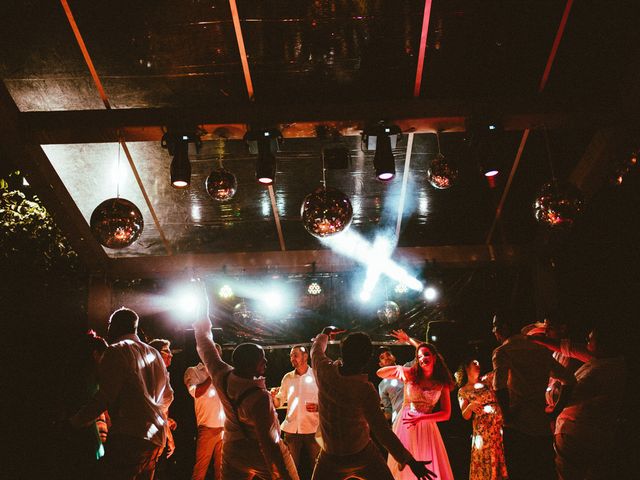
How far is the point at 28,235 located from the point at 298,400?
4059 millimetres

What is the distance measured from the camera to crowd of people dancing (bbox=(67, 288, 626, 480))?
2998 millimetres

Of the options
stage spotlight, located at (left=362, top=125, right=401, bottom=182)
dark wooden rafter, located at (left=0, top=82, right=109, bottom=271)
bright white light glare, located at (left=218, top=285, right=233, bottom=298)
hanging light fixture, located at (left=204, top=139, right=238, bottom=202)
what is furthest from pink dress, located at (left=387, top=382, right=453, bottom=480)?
dark wooden rafter, located at (left=0, top=82, right=109, bottom=271)

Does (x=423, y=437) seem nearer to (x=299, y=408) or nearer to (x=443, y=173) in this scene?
(x=299, y=408)

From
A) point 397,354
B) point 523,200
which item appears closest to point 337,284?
point 397,354

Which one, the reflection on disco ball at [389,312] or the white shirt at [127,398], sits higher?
the reflection on disco ball at [389,312]

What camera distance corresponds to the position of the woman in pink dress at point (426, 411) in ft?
14.3

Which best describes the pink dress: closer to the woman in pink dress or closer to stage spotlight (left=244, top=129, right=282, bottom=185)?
the woman in pink dress

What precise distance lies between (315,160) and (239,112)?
1.33 meters

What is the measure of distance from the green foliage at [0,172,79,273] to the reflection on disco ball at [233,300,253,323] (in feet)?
7.58

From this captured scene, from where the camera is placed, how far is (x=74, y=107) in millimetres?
4711

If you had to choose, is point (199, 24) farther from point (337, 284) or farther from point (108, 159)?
point (337, 284)

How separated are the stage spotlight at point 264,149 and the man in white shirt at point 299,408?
106 inches

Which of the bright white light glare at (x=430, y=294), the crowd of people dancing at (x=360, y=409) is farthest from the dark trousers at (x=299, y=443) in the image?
the bright white light glare at (x=430, y=294)

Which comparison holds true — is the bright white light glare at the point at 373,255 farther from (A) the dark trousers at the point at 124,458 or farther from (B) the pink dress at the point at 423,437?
(A) the dark trousers at the point at 124,458
